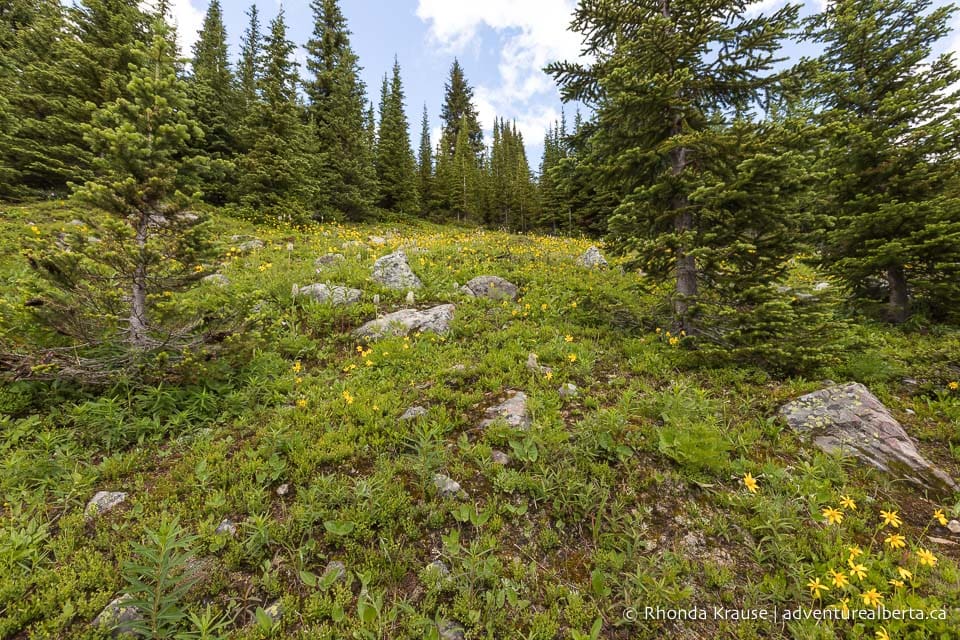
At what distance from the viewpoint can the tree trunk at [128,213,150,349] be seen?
5016 millimetres

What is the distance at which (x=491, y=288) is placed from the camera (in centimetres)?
942

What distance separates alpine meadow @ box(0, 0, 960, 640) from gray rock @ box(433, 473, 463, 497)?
0.04 m

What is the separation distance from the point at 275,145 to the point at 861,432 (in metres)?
21.4

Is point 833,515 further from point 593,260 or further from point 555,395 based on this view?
point 593,260

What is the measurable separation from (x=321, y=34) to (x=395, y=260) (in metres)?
23.2

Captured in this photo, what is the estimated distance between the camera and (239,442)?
4547mm

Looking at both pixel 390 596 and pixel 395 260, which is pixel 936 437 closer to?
pixel 390 596

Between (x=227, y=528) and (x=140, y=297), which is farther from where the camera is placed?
(x=140, y=297)

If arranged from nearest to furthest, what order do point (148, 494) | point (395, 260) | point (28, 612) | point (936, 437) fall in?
point (28, 612) < point (148, 494) < point (936, 437) < point (395, 260)

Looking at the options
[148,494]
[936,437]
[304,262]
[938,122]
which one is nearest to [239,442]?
[148,494]

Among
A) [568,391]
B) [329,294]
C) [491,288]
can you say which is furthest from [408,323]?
[568,391]

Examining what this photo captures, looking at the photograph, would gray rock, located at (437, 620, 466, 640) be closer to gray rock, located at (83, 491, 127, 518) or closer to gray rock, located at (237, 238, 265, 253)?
gray rock, located at (83, 491, 127, 518)

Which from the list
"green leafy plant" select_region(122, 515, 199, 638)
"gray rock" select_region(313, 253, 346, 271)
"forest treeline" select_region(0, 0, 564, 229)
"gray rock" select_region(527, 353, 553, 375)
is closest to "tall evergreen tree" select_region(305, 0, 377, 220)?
"forest treeline" select_region(0, 0, 564, 229)

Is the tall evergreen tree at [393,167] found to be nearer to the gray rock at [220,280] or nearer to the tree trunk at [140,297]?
the gray rock at [220,280]
